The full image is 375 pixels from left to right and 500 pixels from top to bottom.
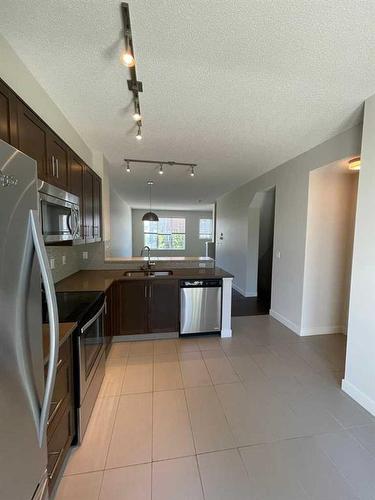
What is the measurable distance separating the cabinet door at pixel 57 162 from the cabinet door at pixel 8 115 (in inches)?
18.8

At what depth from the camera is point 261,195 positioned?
497cm

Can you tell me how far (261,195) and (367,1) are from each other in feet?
12.6

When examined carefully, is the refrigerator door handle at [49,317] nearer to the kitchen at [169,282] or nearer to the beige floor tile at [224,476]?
the kitchen at [169,282]

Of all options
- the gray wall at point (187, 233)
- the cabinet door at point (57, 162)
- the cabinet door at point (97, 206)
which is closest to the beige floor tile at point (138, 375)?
the cabinet door at point (97, 206)

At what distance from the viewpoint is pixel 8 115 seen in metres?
1.27

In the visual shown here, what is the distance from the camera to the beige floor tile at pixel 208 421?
5.48 feet

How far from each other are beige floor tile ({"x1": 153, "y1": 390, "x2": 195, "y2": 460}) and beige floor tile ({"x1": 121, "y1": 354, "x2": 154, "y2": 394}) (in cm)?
19

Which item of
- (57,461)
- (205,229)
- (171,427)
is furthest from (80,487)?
(205,229)

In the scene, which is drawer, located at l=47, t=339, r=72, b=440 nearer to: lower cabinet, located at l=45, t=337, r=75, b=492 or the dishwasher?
lower cabinet, located at l=45, t=337, r=75, b=492

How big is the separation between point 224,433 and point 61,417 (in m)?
1.16

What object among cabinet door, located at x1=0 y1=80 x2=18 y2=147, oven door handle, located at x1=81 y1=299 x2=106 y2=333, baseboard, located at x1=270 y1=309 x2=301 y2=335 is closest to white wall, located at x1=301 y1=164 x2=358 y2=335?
baseboard, located at x1=270 y1=309 x2=301 y2=335

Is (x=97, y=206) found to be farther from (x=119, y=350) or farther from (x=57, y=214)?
(x=119, y=350)

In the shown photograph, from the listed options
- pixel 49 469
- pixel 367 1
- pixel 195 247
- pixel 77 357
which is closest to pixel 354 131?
pixel 367 1

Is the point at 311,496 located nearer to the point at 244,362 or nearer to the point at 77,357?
the point at 244,362
